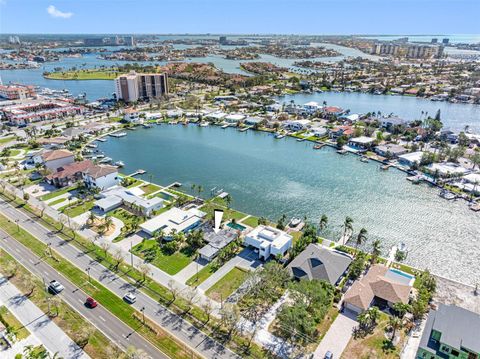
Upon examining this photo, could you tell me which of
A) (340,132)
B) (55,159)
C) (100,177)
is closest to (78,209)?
(100,177)

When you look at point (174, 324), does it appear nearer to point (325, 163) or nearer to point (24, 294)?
point (24, 294)

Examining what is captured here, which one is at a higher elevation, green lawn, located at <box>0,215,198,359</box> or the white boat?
the white boat

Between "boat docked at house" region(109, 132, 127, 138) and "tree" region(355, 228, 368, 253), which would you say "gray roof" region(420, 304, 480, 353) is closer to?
"tree" region(355, 228, 368, 253)

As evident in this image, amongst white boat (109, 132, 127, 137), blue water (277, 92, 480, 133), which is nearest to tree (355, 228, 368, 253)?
white boat (109, 132, 127, 137)

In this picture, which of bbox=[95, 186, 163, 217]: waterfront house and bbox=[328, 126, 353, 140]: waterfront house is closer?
bbox=[95, 186, 163, 217]: waterfront house

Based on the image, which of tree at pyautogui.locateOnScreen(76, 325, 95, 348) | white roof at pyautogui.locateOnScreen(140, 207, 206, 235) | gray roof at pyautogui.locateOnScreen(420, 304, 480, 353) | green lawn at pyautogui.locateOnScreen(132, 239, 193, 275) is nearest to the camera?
gray roof at pyautogui.locateOnScreen(420, 304, 480, 353)

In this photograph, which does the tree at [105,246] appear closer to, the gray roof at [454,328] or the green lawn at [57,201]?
the green lawn at [57,201]
